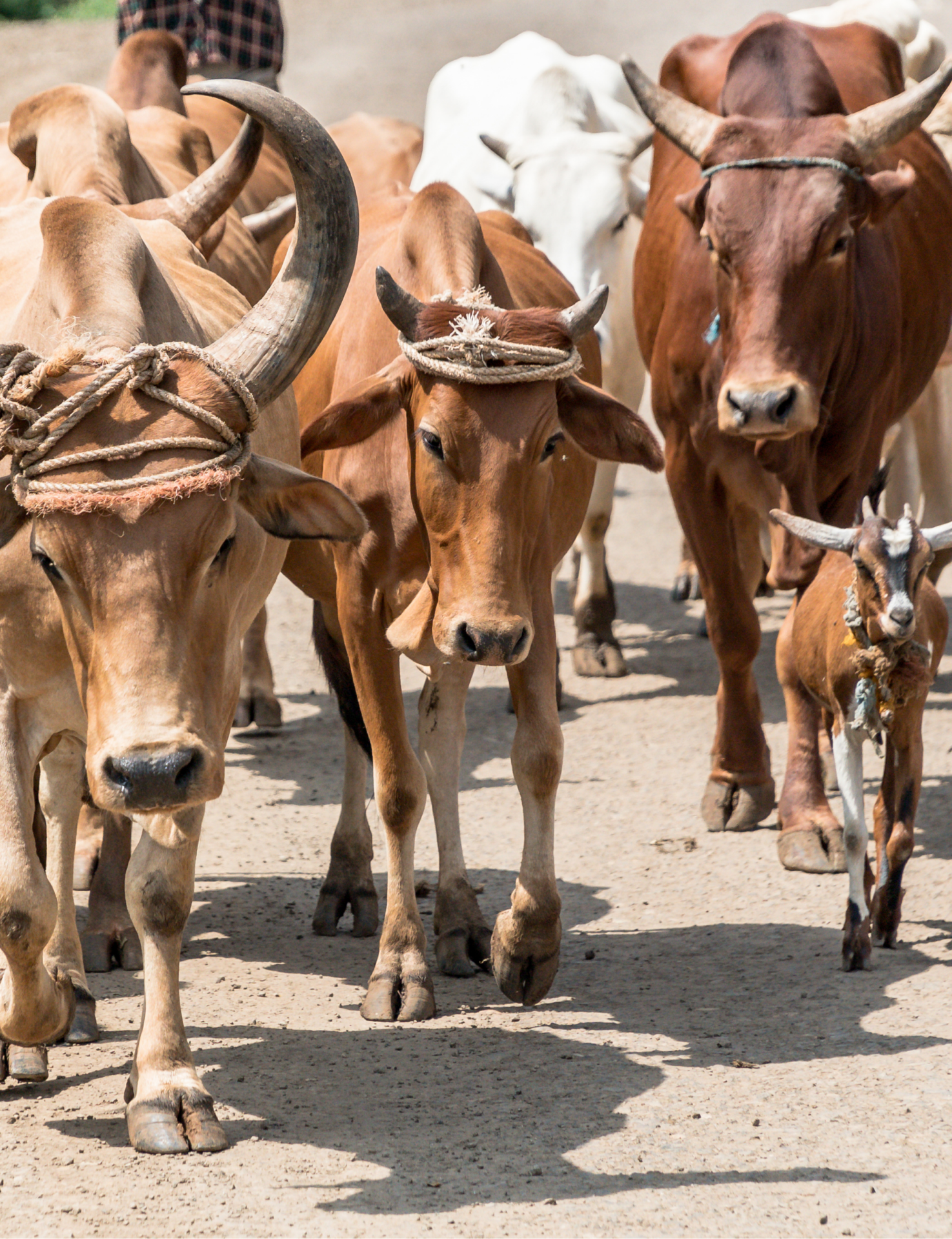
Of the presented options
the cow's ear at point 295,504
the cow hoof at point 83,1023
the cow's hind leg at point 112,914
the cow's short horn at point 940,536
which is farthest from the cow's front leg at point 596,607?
the cow's ear at point 295,504

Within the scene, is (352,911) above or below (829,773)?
above

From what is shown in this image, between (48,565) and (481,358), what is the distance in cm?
126

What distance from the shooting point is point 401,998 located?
4.71 metres

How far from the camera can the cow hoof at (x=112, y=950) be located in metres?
5.12

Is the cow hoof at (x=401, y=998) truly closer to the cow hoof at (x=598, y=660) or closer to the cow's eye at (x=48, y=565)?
the cow's eye at (x=48, y=565)

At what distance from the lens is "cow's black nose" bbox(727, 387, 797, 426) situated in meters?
5.52

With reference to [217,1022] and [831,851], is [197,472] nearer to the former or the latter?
[217,1022]

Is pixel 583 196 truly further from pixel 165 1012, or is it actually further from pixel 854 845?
pixel 165 1012

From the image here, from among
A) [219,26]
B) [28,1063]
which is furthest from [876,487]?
[219,26]

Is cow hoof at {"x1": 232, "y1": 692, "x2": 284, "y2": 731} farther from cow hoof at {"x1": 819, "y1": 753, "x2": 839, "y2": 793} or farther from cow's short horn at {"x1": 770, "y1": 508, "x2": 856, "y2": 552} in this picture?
cow's short horn at {"x1": 770, "y1": 508, "x2": 856, "y2": 552}

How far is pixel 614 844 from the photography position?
638cm

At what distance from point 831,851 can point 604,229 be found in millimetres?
3931

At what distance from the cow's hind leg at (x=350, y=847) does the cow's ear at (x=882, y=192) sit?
7.56ft

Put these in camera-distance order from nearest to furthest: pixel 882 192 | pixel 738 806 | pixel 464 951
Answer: pixel 464 951 < pixel 882 192 < pixel 738 806
